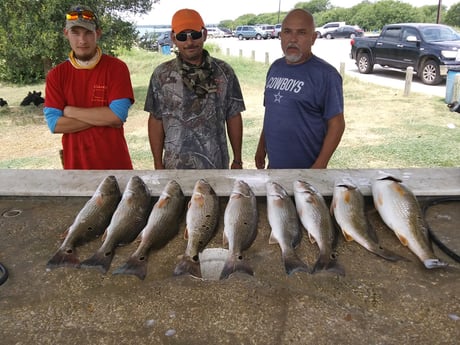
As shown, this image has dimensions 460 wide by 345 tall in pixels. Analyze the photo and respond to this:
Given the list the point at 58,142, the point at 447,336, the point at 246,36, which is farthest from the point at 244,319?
the point at 246,36

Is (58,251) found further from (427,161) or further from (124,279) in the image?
(427,161)

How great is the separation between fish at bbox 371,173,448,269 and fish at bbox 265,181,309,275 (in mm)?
479

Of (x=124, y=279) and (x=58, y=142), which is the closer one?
(x=124, y=279)

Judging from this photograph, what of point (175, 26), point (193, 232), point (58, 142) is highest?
point (175, 26)

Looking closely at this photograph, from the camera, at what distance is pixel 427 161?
7.10 meters

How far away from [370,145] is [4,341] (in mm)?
7618

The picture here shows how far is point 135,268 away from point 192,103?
5.75 ft

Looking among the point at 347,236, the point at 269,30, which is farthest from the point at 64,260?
the point at 269,30

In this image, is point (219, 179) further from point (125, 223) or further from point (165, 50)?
point (165, 50)

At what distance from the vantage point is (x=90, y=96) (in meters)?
3.22

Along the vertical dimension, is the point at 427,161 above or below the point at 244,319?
below

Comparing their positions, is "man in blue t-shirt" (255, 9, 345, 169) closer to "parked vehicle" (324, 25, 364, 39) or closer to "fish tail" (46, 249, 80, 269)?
"fish tail" (46, 249, 80, 269)

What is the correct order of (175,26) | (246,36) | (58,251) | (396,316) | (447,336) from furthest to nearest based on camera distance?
1. (246,36)
2. (175,26)
3. (58,251)
4. (396,316)
5. (447,336)

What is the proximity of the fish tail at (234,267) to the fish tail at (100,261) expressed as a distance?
54cm
